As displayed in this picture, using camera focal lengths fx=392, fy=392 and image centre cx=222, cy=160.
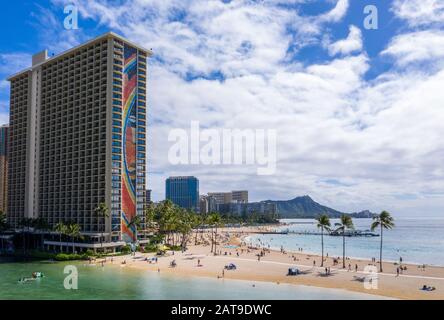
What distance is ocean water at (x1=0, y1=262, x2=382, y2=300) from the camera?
2345 inches

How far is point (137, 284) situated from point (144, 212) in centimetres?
6843

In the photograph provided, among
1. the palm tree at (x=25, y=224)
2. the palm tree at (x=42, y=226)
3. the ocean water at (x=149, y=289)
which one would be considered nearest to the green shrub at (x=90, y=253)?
the palm tree at (x=42, y=226)

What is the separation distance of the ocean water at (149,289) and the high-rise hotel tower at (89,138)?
150 ft

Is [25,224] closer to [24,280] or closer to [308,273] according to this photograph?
[24,280]

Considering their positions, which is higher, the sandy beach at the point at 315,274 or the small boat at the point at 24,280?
the sandy beach at the point at 315,274

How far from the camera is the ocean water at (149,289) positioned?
59562mm

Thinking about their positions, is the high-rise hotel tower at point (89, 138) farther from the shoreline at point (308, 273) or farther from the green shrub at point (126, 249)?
the shoreline at point (308, 273)

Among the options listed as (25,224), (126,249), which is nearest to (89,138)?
(25,224)

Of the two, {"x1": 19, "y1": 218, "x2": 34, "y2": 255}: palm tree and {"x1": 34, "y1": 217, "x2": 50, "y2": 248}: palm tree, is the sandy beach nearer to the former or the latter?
{"x1": 34, "y1": 217, "x2": 50, "y2": 248}: palm tree

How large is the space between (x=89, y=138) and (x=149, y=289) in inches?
3209

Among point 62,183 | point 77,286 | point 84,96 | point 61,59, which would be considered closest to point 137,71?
point 84,96

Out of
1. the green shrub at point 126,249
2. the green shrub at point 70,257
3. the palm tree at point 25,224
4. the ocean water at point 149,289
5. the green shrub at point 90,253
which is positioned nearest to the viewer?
the ocean water at point 149,289
